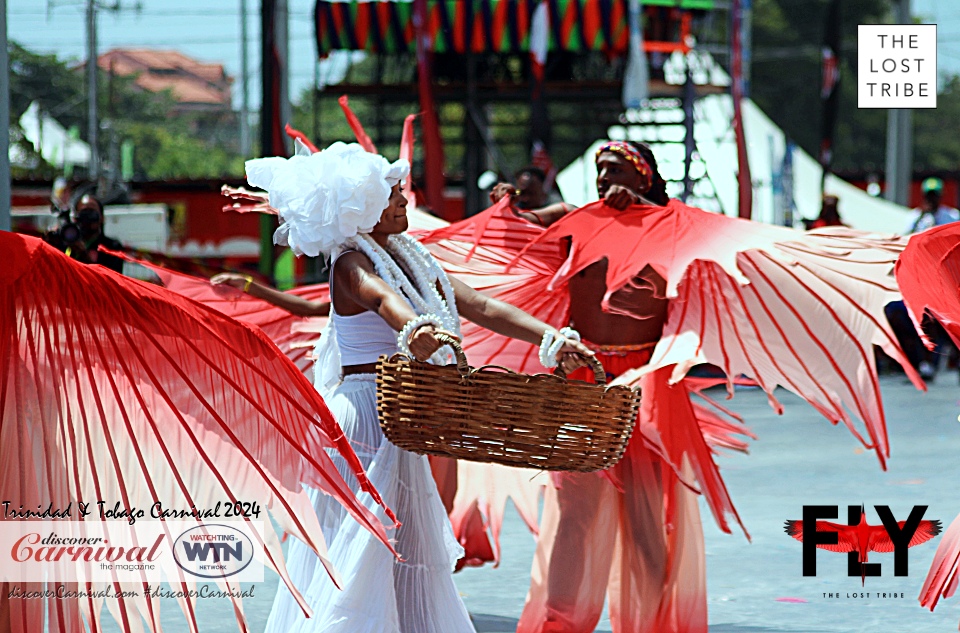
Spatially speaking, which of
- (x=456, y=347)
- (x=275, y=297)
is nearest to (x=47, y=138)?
(x=275, y=297)

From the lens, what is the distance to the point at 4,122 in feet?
19.3

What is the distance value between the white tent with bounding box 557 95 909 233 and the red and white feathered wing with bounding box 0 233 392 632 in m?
11.7

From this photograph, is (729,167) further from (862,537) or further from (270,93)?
(862,537)

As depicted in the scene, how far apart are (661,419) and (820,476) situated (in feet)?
13.3

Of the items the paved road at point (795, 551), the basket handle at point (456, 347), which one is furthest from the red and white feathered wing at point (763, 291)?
the basket handle at point (456, 347)

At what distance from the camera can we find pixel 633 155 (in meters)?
5.04

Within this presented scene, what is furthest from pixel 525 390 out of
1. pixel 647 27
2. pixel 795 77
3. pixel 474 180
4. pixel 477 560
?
pixel 795 77

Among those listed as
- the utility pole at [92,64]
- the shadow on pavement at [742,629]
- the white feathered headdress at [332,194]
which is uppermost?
the utility pole at [92,64]

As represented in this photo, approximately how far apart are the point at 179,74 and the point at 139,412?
308 feet

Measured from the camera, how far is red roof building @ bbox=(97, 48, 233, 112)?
86.8 metres

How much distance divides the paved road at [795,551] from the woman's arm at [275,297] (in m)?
1.19

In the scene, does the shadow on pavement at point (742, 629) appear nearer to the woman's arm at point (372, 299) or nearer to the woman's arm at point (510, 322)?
the woman's arm at point (510, 322)

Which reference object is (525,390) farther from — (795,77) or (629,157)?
(795,77)

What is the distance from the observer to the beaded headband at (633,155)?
16.5ft
